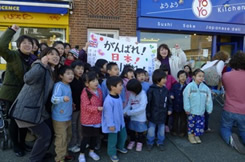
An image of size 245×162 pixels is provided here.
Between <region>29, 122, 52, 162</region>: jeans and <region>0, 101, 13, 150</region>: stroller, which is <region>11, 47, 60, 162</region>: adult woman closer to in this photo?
<region>29, 122, 52, 162</region>: jeans

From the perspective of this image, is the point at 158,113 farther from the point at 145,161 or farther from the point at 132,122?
the point at 145,161

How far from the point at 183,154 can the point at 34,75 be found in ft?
8.62

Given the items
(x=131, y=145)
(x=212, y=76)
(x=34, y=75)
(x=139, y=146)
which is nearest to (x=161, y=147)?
(x=139, y=146)

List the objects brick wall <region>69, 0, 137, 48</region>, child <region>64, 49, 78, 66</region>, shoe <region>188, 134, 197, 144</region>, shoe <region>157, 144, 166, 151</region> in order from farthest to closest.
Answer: brick wall <region>69, 0, 137, 48</region> < child <region>64, 49, 78, 66</region> < shoe <region>188, 134, 197, 144</region> < shoe <region>157, 144, 166, 151</region>

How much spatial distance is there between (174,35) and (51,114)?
21.1ft

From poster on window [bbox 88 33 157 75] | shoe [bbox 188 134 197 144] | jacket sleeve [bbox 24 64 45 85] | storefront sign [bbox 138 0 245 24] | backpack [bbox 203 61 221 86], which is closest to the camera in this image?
jacket sleeve [bbox 24 64 45 85]

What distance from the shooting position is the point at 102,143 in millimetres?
3600

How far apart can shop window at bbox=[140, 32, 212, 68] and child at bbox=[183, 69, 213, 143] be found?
13.6 feet

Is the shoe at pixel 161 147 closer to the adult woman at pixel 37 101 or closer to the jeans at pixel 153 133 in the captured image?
the jeans at pixel 153 133

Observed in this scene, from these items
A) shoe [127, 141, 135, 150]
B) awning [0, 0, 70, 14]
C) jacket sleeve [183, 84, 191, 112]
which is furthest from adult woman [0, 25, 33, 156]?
awning [0, 0, 70, 14]

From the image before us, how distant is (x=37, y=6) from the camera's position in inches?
240

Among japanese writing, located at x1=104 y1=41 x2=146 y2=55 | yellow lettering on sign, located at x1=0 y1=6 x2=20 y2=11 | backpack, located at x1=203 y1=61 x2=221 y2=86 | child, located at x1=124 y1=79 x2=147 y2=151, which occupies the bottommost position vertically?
child, located at x1=124 y1=79 x2=147 y2=151

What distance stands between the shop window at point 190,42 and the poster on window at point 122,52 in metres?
3.15

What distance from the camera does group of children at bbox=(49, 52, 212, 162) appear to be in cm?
280
